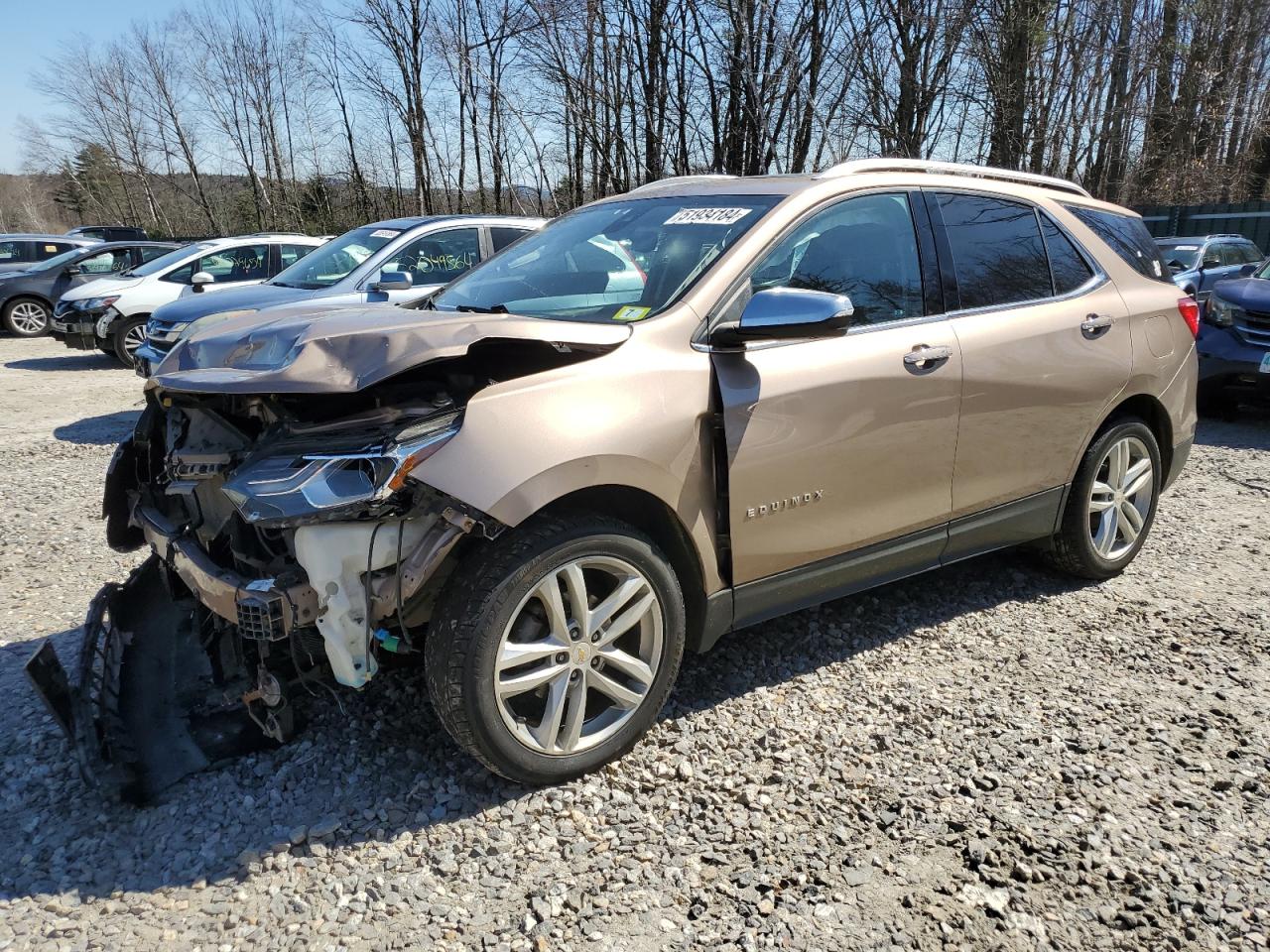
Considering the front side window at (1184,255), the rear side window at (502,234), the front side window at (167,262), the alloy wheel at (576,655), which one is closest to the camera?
the alloy wheel at (576,655)

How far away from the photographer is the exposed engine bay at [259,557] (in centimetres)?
238

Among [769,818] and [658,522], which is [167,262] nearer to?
[658,522]

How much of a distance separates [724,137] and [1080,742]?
14.9 metres

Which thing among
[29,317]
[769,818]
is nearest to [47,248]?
[29,317]

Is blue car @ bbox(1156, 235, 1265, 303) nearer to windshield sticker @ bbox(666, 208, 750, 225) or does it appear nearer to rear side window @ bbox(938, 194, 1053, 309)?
rear side window @ bbox(938, 194, 1053, 309)

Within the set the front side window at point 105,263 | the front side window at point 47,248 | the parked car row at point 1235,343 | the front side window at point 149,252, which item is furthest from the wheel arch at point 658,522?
the front side window at point 47,248

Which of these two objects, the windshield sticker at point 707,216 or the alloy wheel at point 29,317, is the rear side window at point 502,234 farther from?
the alloy wheel at point 29,317

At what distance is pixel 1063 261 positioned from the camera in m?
4.04

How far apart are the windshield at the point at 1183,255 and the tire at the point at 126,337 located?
1369cm

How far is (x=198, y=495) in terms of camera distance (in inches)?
115

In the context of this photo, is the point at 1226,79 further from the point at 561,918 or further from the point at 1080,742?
the point at 561,918

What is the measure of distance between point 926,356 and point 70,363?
534 inches

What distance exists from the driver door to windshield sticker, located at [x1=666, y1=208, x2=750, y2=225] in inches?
8.6

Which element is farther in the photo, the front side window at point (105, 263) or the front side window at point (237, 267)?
the front side window at point (105, 263)
